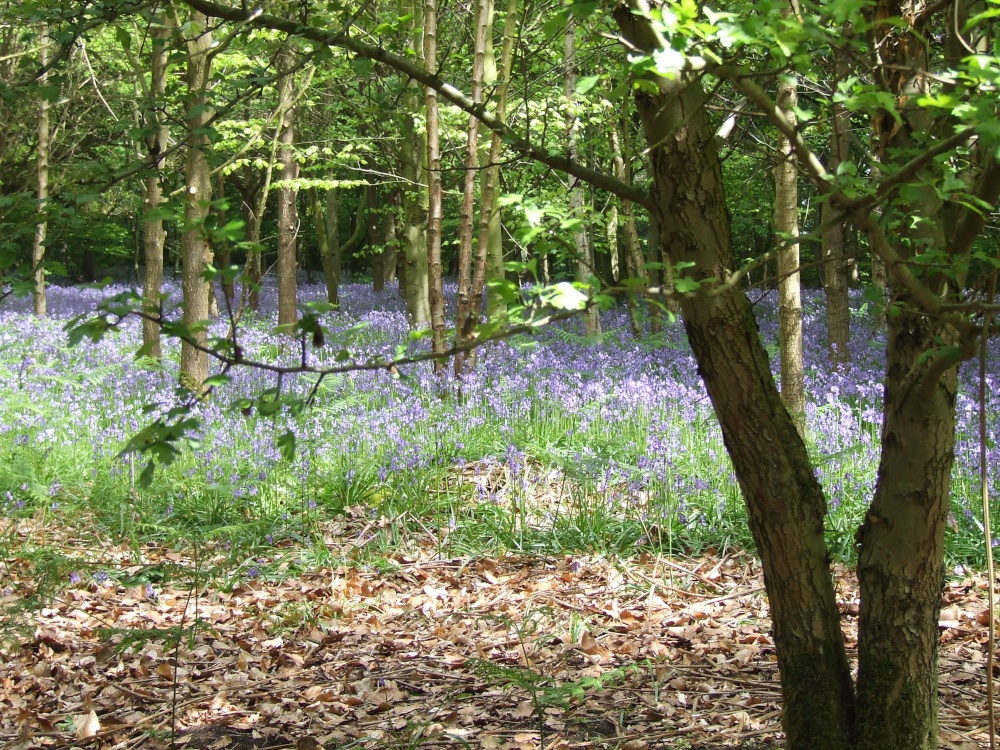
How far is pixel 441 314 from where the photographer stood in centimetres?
862

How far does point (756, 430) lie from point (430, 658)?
2149 millimetres

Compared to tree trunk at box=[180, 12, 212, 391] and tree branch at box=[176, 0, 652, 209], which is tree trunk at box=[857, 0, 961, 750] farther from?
tree trunk at box=[180, 12, 212, 391]

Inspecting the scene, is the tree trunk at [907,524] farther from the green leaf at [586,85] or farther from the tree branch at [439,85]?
the green leaf at [586,85]

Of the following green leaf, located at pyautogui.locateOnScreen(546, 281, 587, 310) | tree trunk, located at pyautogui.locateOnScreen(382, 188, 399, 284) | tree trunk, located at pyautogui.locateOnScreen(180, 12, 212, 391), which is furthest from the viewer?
tree trunk, located at pyautogui.locateOnScreen(382, 188, 399, 284)

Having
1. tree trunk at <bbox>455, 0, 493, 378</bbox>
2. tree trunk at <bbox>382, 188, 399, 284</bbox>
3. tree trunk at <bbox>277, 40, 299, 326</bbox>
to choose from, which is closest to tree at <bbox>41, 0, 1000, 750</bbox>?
tree trunk at <bbox>455, 0, 493, 378</bbox>

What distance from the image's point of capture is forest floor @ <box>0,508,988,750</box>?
319cm

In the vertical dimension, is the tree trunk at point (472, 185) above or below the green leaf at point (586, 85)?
above

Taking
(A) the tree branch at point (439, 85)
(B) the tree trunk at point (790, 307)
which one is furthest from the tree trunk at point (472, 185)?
(A) the tree branch at point (439, 85)

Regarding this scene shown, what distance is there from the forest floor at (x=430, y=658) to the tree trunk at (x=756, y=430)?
56 centimetres

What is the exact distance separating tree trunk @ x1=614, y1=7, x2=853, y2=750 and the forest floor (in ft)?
1.84

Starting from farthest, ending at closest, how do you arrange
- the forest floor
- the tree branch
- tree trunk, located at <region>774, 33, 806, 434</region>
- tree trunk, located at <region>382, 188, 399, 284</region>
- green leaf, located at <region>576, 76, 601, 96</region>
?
tree trunk, located at <region>382, 188, 399, 284</region>
tree trunk, located at <region>774, 33, 806, 434</region>
the forest floor
the tree branch
green leaf, located at <region>576, 76, 601, 96</region>

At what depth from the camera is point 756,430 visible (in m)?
2.36

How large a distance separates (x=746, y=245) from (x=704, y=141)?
1137 inches

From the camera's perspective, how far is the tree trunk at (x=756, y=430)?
230cm
